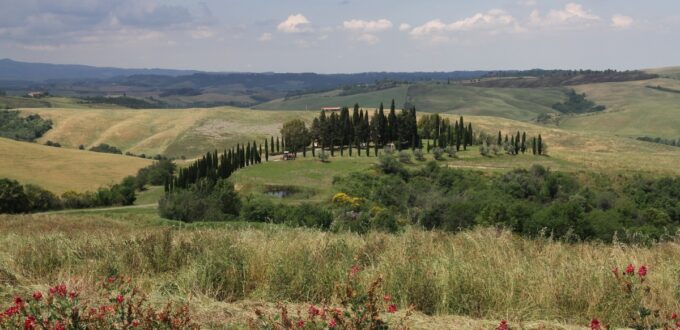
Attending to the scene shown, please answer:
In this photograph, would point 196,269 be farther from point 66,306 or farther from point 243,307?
point 66,306

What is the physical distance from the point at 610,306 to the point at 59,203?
75580 mm

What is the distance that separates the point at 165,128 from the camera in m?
168

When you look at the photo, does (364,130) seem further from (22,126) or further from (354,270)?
(22,126)

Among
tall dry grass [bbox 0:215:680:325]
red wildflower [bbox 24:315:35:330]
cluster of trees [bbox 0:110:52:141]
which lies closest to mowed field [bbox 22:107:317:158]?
cluster of trees [bbox 0:110:52:141]

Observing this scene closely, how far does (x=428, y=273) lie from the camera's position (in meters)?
6.95

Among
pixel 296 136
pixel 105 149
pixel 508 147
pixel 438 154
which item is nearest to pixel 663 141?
pixel 508 147

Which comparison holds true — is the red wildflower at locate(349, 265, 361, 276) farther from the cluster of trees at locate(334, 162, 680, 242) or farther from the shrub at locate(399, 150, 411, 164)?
the shrub at locate(399, 150, 411, 164)

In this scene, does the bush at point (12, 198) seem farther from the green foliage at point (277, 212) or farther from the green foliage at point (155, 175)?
the green foliage at point (277, 212)

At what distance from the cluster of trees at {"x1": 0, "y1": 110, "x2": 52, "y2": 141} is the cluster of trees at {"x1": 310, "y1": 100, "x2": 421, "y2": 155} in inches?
4072

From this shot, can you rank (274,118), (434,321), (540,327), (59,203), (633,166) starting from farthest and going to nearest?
(274,118), (633,166), (59,203), (434,321), (540,327)

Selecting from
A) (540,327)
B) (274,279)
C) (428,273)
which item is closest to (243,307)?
(274,279)

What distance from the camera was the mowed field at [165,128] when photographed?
492 ft

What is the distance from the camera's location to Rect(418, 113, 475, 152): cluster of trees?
317ft

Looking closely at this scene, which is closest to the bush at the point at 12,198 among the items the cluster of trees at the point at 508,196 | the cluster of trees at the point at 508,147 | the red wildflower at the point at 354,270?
the cluster of trees at the point at 508,196
